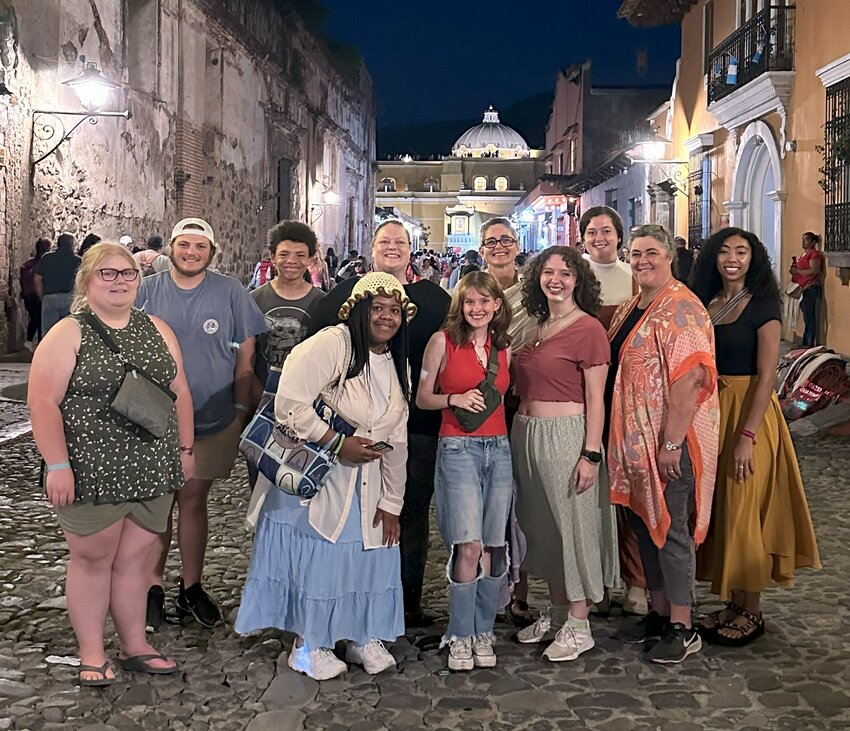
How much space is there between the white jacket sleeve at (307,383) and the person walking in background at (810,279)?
35.4 ft

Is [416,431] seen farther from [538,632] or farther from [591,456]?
[538,632]

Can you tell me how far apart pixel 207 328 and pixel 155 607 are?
1.22 meters

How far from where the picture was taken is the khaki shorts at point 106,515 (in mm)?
3498

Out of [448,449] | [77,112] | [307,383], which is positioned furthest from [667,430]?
[77,112]

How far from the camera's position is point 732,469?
3998mm

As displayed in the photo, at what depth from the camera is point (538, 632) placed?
407 cm

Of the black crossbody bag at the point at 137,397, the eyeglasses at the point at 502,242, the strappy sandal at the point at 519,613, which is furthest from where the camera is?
the eyeglasses at the point at 502,242

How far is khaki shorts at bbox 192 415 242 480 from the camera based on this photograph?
4266mm

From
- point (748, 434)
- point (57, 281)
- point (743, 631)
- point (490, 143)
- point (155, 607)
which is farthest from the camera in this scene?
point (490, 143)

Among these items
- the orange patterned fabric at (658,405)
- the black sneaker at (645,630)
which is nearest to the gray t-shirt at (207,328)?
the orange patterned fabric at (658,405)

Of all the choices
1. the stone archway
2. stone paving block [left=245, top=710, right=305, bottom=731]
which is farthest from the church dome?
stone paving block [left=245, top=710, right=305, bottom=731]

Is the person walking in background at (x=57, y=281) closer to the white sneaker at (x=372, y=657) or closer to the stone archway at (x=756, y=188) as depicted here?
the white sneaker at (x=372, y=657)

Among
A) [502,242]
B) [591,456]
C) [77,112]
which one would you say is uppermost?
[77,112]

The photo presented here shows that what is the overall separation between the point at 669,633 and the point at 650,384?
0.98m
